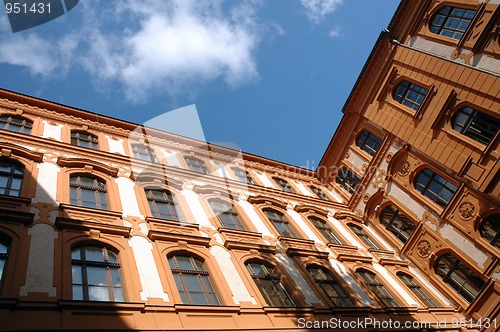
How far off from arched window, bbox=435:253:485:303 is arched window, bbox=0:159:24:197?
17.4 m

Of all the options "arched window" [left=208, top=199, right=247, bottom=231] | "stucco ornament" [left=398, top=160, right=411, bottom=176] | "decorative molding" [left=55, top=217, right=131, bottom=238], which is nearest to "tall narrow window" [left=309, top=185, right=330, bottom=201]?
"stucco ornament" [left=398, top=160, right=411, bottom=176]

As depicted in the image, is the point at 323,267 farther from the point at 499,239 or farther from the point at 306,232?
the point at 499,239

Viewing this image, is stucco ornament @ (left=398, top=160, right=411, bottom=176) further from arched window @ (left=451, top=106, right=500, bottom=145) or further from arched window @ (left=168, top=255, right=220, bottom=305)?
arched window @ (left=168, top=255, right=220, bottom=305)

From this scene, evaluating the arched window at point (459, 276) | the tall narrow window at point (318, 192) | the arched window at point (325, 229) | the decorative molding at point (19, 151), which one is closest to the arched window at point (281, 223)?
the arched window at point (325, 229)

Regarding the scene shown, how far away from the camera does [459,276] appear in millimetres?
17031

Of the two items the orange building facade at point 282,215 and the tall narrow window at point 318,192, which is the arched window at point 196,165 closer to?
the orange building facade at point 282,215

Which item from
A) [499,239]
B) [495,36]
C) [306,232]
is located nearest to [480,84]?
[495,36]

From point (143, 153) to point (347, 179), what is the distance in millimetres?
12794

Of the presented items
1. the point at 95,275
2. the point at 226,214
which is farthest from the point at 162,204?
the point at 95,275

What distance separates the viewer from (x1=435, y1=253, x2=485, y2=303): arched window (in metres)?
16.3

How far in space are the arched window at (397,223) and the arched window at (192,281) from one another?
39.5ft

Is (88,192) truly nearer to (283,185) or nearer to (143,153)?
(143,153)

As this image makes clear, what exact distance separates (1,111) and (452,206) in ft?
65.3

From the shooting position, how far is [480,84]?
1633cm
